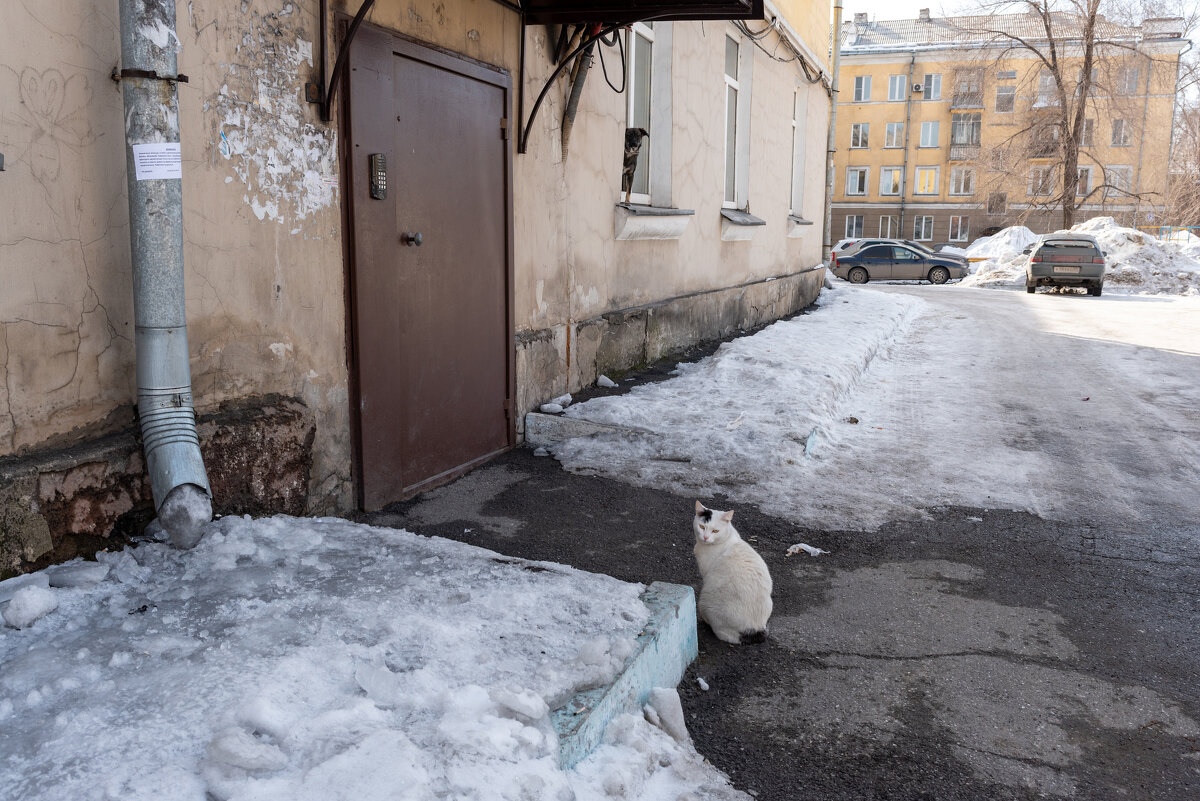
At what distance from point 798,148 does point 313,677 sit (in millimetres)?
13441

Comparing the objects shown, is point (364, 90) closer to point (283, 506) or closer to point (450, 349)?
point (450, 349)

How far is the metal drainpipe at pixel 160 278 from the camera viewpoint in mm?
2855

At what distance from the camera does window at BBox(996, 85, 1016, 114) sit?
137 ft

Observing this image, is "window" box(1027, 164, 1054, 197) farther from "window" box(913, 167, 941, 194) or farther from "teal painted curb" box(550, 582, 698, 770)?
"teal painted curb" box(550, 582, 698, 770)

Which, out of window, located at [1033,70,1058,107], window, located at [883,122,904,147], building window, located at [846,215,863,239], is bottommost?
building window, located at [846,215,863,239]

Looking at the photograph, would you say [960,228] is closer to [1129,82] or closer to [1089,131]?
[1089,131]

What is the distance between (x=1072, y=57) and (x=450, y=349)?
34.0 meters

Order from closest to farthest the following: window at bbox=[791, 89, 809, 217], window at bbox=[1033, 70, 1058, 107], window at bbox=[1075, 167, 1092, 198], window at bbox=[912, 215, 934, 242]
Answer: window at bbox=[791, 89, 809, 217], window at bbox=[1033, 70, 1058, 107], window at bbox=[1075, 167, 1092, 198], window at bbox=[912, 215, 934, 242]

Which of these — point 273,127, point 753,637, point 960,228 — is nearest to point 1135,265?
point 960,228

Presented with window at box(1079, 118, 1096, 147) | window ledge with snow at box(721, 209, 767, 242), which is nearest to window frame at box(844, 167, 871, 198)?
window at box(1079, 118, 1096, 147)

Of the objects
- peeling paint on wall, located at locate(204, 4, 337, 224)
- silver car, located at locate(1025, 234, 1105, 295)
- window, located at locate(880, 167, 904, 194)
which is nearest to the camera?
peeling paint on wall, located at locate(204, 4, 337, 224)

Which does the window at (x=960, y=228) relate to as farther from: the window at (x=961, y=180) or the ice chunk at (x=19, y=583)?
the ice chunk at (x=19, y=583)

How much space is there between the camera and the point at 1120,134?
39.4m

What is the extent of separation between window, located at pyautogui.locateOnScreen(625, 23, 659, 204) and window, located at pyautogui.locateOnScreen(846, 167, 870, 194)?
38.8 m
